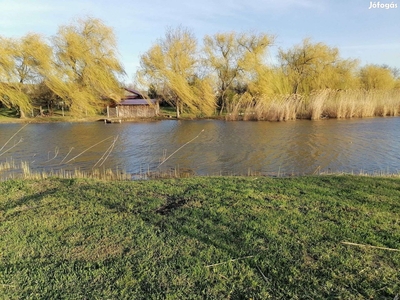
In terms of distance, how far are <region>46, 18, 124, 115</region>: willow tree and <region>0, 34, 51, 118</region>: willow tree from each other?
1.64 m

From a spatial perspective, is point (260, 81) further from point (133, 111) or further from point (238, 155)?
point (238, 155)

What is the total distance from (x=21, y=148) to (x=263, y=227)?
49.9ft

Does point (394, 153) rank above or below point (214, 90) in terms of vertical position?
below

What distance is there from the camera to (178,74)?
35.4 meters

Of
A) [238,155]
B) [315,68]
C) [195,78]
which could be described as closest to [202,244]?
[238,155]

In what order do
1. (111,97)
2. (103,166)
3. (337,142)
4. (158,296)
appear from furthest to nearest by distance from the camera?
1. (111,97)
2. (337,142)
3. (103,166)
4. (158,296)

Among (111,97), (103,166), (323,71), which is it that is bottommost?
(103,166)

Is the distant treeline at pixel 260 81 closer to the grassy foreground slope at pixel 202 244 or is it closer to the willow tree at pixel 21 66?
the willow tree at pixel 21 66

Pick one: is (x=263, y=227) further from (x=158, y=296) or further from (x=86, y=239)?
(x=86, y=239)

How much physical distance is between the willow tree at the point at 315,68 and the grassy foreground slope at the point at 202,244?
1526 inches

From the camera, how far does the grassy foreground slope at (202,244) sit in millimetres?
2713

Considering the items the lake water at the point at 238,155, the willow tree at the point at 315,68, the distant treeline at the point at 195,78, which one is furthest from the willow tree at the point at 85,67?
the willow tree at the point at 315,68

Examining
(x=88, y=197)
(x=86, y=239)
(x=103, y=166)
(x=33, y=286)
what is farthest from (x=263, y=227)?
(x=103, y=166)

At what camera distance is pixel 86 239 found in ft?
12.0
